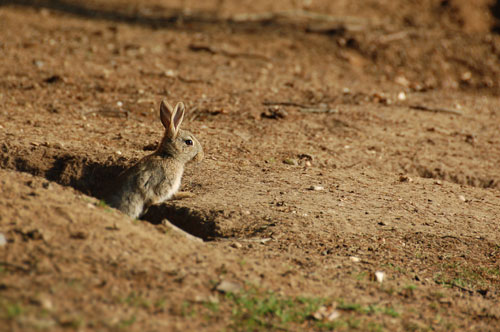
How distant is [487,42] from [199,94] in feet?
24.3

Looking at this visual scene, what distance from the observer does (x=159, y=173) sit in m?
6.02

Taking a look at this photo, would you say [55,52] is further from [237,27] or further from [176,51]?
[237,27]

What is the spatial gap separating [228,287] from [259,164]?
322cm

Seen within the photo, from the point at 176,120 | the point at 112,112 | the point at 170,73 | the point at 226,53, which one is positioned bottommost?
the point at 112,112

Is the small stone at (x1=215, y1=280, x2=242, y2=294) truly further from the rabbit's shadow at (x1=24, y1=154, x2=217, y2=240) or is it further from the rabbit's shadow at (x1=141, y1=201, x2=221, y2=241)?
the rabbit's shadow at (x1=24, y1=154, x2=217, y2=240)

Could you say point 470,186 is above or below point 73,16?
below

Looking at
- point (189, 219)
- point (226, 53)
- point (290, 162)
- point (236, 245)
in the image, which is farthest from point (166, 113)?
point (226, 53)

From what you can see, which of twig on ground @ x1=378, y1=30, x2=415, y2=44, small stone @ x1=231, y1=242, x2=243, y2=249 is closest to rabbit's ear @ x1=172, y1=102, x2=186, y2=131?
small stone @ x1=231, y1=242, x2=243, y2=249

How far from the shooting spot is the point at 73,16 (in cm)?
1366

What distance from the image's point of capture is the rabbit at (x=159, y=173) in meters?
5.79

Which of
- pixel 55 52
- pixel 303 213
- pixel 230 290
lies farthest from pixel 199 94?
pixel 230 290

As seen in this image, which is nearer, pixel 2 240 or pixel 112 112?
pixel 2 240

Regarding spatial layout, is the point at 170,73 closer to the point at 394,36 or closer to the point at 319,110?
the point at 319,110

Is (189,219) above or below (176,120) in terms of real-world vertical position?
below
